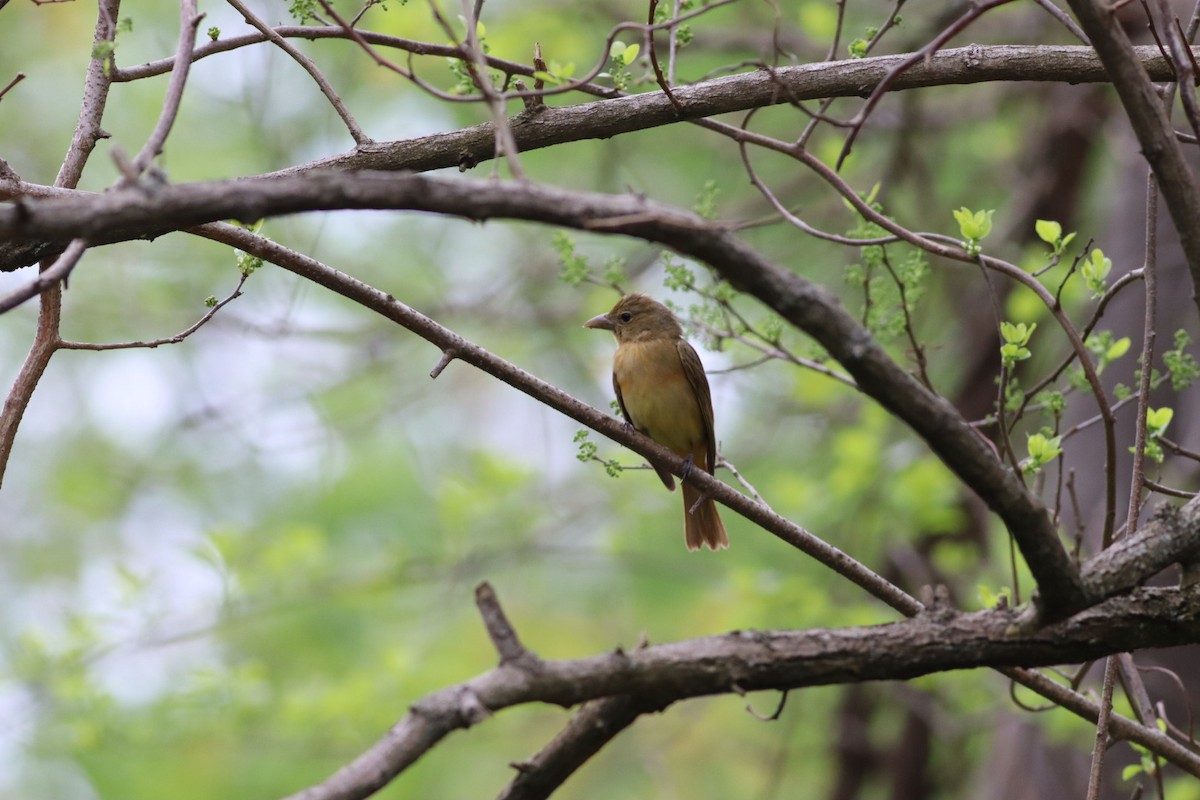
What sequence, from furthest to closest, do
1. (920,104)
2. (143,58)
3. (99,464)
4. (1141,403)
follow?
(99,464)
(143,58)
(920,104)
(1141,403)

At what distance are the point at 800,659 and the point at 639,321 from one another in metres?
3.69

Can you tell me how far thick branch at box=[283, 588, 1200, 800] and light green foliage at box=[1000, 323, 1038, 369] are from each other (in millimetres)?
796

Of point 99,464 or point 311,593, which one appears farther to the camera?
point 99,464

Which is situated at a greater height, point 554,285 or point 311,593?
point 554,285

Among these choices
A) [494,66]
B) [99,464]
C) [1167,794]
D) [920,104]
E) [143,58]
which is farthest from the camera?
[99,464]

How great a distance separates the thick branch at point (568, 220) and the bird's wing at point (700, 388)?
340 centimetres

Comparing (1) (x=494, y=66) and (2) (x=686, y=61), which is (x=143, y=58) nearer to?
(2) (x=686, y=61)

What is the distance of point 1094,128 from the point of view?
7.80m

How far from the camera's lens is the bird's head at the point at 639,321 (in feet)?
19.2

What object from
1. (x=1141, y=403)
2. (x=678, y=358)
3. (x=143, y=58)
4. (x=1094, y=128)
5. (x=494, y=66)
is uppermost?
(x=143, y=58)

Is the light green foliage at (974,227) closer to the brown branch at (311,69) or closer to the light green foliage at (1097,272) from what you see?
the light green foliage at (1097,272)

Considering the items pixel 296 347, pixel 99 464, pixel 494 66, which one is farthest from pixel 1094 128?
pixel 99 464

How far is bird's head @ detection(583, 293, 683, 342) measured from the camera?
19.2ft

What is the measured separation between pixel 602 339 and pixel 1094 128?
3.38 metres
